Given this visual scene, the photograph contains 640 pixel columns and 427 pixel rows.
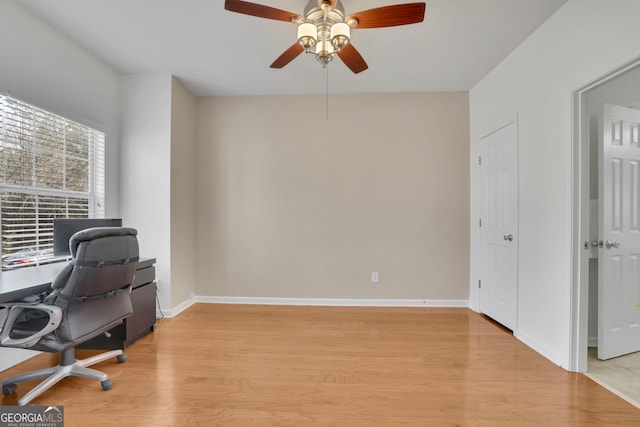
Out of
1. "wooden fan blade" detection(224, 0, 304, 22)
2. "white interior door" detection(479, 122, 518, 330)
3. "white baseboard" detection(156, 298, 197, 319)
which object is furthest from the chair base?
"white interior door" detection(479, 122, 518, 330)

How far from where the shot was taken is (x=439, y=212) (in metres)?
3.59

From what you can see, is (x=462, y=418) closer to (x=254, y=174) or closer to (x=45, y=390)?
(x=45, y=390)

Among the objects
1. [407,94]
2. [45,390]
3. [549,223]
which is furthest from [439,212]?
[45,390]

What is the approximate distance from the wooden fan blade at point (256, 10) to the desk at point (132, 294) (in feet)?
6.49

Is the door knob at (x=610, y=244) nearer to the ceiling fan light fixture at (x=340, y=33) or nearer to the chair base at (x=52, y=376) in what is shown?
the ceiling fan light fixture at (x=340, y=33)

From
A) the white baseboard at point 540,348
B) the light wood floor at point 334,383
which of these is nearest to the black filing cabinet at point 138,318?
the light wood floor at point 334,383

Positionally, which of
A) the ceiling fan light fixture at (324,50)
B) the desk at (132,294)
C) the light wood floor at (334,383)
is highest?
the ceiling fan light fixture at (324,50)

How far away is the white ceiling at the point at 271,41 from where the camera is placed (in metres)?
2.17

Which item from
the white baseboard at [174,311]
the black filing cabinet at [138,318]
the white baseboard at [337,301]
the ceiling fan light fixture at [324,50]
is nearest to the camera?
the ceiling fan light fixture at [324,50]

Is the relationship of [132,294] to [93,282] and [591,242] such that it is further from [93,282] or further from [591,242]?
[591,242]

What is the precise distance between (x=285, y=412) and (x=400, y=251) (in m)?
2.41

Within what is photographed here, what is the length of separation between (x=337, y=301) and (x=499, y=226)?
2046 millimetres

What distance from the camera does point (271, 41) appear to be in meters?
2.57

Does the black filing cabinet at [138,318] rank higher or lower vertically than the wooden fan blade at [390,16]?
lower
